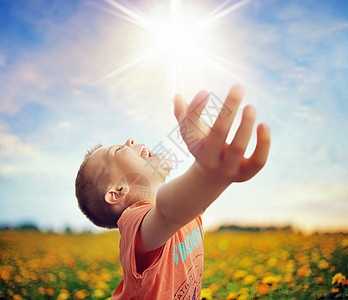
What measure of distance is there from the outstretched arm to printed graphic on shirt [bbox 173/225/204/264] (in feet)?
1.74

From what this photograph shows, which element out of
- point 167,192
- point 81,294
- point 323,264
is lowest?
point 81,294

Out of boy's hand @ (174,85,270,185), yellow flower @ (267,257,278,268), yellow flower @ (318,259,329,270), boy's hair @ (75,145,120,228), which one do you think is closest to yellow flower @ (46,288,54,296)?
boy's hair @ (75,145,120,228)

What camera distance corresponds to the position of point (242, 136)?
0.58 metres

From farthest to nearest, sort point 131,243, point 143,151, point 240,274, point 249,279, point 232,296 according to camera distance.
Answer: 1. point 240,274
2. point 249,279
3. point 232,296
4. point 143,151
5. point 131,243

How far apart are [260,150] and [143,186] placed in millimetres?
683

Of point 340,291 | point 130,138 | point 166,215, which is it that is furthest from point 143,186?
point 340,291

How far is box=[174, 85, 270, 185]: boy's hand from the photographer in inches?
22.1

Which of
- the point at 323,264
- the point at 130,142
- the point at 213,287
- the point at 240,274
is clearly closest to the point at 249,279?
the point at 240,274

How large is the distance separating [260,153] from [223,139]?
0.28ft

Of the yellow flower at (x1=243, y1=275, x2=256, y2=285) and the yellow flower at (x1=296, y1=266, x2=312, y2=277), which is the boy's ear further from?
the yellow flower at (x1=296, y1=266, x2=312, y2=277)

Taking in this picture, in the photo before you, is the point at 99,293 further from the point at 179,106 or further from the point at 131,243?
the point at 179,106

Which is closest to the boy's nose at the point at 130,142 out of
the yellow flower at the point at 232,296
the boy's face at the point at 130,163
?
the boy's face at the point at 130,163

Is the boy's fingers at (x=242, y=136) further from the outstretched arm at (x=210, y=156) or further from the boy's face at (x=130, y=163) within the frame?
the boy's face at (x=130, y=163)

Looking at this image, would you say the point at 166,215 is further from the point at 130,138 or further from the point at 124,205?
the point at 130,138
